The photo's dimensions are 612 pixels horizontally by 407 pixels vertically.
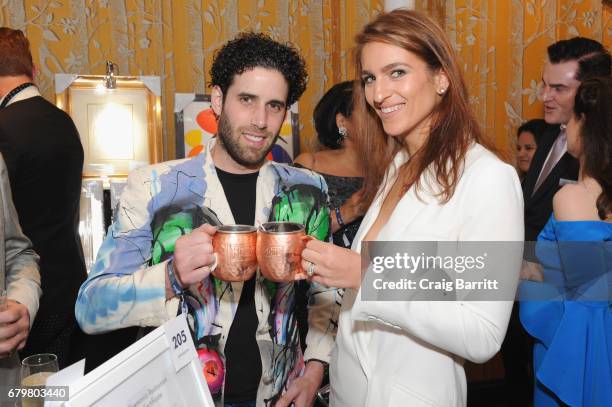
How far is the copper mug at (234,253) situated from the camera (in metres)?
1.05

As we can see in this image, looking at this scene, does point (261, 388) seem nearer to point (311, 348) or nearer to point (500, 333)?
point (311, 348)

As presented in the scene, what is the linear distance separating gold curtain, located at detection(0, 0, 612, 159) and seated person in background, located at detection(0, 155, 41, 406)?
1.63 meters

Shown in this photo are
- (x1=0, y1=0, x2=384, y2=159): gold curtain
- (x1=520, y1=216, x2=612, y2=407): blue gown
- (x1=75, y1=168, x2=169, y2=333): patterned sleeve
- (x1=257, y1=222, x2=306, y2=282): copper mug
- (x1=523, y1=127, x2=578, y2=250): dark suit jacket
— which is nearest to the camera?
(x1=257, y1=222, x2=306, y2=282): copper mug

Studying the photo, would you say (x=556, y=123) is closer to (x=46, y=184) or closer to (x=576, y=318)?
(x=576, y=318)

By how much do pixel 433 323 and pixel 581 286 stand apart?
115cm

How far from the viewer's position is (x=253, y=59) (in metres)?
1.47

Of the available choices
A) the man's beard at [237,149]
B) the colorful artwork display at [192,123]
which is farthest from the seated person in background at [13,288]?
the colorful artwork display at [192,123]

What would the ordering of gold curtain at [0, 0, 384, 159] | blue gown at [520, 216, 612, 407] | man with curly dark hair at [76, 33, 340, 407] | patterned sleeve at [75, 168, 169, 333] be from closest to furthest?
patterned sleeve at [75, 168, 169, 333]
man with curly dark hair at [76, 33, 340, 407]
blue gown at [520, 216, 612, 407]
gold curtain at [0, 0, 384, 159]

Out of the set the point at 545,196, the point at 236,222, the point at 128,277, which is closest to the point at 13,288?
the point at 128,277

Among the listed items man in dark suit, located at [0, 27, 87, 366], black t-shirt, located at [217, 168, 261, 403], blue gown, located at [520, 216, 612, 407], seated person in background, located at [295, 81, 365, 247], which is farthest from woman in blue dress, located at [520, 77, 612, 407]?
man in dark suit, located at [0, 27, 87, 366]

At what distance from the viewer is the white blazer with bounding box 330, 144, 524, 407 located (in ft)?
3.53

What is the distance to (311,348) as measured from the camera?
5.07 feet

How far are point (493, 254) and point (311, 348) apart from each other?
2.16 feet

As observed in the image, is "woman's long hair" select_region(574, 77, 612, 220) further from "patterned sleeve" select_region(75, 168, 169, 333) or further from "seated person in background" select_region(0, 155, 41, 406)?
"seated person in background" select_region(0, 155, 41, 406)
